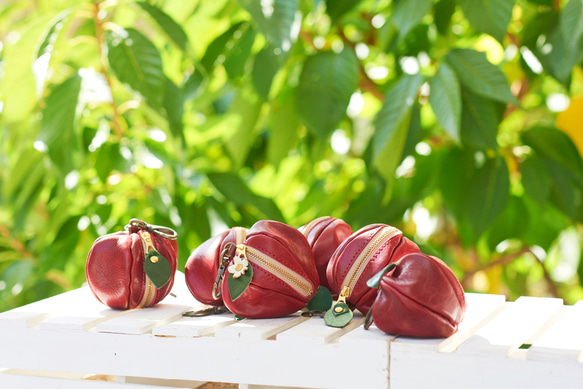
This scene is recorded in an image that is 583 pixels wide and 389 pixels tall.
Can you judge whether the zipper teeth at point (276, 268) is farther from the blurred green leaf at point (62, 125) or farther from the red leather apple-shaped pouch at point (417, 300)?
the blurred green leaf at point (62, 125)

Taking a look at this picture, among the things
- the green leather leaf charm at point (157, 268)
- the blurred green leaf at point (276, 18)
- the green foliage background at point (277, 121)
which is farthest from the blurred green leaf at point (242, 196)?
the green leather leaf charm at point (157, 268)

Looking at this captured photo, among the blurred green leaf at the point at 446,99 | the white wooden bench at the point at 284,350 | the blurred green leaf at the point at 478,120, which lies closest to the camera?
the white wooden bench at the point at 284,350

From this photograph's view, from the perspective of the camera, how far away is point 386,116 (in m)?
0.78

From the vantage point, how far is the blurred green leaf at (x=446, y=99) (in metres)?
0.71

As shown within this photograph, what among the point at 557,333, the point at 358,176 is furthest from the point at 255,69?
the point at 557,333

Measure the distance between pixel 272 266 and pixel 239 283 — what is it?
0.09 ft

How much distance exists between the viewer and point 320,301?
1.77ft

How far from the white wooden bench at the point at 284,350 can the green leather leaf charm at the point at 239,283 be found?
0.07 ft

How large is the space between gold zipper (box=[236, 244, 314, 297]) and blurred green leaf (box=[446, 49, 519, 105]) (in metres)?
0.36

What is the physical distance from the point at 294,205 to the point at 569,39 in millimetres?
564

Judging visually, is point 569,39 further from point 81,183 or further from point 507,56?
point 81,183

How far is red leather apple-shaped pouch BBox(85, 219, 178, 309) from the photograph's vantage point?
0.55m

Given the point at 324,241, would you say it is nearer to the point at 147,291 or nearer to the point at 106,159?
the point at 147,291

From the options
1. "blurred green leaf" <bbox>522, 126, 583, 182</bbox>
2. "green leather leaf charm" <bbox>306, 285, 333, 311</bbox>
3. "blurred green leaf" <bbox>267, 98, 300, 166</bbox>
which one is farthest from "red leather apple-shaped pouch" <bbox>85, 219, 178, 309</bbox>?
"blurred green leaf" <bbox>522, 126, 583, 182</bbox>
